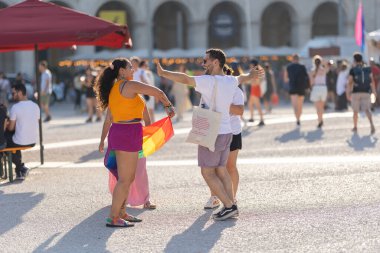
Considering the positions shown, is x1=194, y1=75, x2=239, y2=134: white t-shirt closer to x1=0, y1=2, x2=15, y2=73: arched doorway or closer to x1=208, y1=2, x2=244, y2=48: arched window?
x1=0, y1=2, x2=15, y2=73: arched doorway

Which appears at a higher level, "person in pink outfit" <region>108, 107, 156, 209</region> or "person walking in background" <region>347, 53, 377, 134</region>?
"person walking in background" <region>347, 53, 377, 134</region>

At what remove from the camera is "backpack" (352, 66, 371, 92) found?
1747 cm

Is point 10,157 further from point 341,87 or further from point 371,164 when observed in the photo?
point 341,87

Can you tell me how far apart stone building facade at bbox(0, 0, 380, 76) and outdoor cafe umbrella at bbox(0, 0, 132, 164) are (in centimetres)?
2584

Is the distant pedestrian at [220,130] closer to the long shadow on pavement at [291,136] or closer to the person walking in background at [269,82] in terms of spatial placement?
the long shadow on pavement at [291,136]

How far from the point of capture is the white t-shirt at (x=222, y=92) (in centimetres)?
863

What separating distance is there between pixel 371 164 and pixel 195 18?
3405 cm

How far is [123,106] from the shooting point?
8445 mm

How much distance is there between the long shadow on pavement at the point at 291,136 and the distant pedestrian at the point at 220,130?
821cm

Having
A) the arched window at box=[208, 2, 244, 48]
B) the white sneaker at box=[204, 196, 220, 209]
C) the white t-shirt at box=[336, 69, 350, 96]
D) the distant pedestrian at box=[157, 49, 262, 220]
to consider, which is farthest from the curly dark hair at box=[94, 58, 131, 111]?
the arched window at box=[208, 2, 244, 48]

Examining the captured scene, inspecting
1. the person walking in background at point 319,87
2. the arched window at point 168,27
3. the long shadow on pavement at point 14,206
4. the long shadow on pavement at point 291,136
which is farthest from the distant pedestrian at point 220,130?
the arched window at point 168,27

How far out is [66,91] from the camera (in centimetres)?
4181

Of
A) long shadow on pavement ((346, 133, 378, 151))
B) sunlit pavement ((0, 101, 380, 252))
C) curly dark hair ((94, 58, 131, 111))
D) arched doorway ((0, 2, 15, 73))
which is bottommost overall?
long shadow on pavement ((346, 133, 378, 151))

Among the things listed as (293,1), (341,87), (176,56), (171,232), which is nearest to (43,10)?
(171,232)
